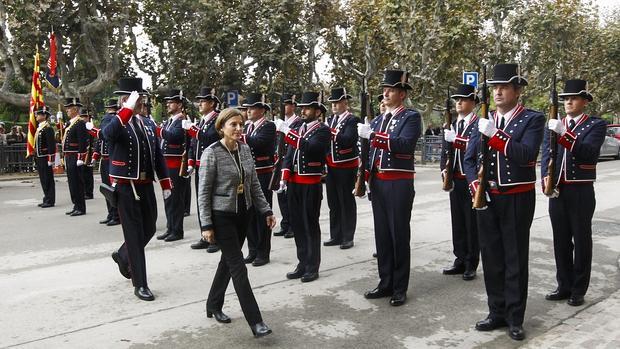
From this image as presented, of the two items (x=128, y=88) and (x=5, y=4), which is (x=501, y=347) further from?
(x=5, y=4)

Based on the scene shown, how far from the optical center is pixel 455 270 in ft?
23.4

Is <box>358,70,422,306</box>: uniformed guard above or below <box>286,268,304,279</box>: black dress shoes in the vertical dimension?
above

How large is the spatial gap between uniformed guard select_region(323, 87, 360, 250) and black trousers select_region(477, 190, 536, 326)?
135 inches

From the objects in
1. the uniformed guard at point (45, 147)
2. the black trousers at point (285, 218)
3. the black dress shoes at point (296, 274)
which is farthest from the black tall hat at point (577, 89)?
the uniformed guard at point (45, 147)

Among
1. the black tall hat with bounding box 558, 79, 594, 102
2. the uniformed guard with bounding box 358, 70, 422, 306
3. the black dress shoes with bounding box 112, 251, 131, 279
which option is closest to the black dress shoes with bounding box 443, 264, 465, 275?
the uniformed guard with bounding box 358, 70, 422, 306

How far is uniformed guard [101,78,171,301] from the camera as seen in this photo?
6156mm

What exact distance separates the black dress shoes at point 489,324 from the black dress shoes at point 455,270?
6.04ft

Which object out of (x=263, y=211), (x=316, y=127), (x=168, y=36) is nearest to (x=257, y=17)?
(x=168, y=36)

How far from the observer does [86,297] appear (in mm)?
6168

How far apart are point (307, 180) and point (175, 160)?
3295 mm

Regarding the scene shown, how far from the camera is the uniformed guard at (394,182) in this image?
6.00 metres

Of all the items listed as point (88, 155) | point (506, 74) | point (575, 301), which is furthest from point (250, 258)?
point (88, 155)

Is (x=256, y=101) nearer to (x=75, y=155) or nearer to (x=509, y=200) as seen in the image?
(x=509, y=200)

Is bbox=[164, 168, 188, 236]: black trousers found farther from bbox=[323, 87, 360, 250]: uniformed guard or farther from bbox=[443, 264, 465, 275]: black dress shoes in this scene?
bbox=[443, 264, 465, 275]: black dress shoes
